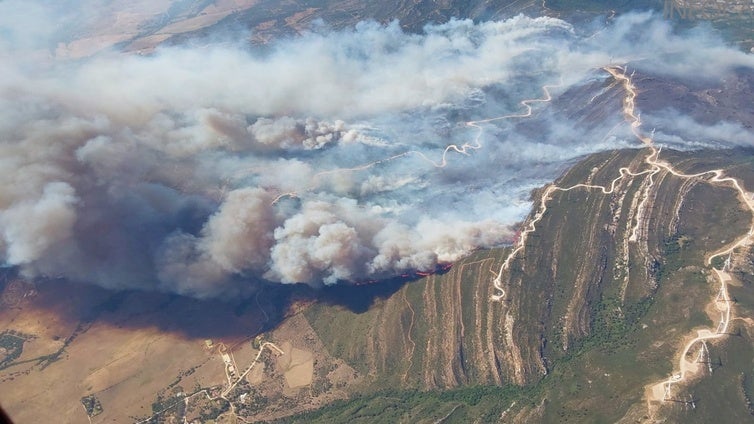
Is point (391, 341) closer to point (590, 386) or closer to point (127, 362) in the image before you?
point (590, 386)

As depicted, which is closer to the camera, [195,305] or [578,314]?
[578,314]

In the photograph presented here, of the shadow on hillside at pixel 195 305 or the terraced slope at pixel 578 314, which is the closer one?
the terraced slope at pixel 578 314

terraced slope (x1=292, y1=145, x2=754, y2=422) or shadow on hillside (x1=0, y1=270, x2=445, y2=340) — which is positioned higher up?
shadow on hillside (x1=0, y1=270, x2=445, y2=340)

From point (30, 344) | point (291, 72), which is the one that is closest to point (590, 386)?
point (30, 344)

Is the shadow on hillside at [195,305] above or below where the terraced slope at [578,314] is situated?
above

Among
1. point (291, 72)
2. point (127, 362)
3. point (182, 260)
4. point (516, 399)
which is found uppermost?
point (291, 72)

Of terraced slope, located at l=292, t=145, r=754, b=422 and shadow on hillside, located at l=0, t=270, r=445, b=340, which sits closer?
terraced slope, located at l=292, t=145, r=754, b=422

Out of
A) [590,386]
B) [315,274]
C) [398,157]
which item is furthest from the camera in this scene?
[398,157]

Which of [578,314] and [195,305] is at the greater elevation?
[195,305]

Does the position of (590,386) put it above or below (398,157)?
below

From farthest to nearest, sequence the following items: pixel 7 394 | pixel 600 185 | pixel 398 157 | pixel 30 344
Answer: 1. pixel 398 157
2. pixel 600 185
3. pixel 30 344
4. pixel 7 394

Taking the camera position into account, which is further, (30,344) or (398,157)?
(398,157)
